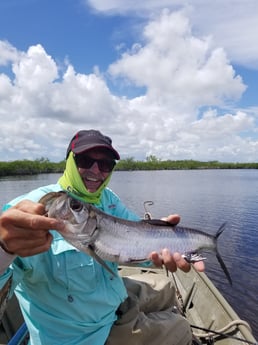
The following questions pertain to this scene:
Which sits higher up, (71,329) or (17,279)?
(17,279)

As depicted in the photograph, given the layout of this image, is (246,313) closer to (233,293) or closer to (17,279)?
(233,293)

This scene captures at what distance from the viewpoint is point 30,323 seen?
3.17m

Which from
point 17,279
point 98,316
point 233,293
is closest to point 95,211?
point 17,279

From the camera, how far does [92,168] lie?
3.54 metres

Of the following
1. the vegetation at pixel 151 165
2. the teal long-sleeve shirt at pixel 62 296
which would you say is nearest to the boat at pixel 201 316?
the teal long-sleeve shirt at pixel 62 296

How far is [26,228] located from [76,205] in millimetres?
434

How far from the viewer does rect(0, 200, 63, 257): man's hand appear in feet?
6.73

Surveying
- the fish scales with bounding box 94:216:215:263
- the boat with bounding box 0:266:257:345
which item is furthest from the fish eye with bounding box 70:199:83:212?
the boat with bounding box 0:266:257:345

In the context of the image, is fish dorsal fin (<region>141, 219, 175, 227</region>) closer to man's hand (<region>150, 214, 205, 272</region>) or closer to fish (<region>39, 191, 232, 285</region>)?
fish (<region>39, 191, 232, 285</region>)

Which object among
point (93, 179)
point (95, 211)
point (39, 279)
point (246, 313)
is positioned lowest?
point (246, 313)

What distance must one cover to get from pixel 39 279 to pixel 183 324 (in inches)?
83.2

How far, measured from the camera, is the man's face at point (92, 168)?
11.6 ft

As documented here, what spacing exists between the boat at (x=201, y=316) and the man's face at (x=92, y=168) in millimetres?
1926

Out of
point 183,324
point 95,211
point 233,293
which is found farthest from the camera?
point 233,293
